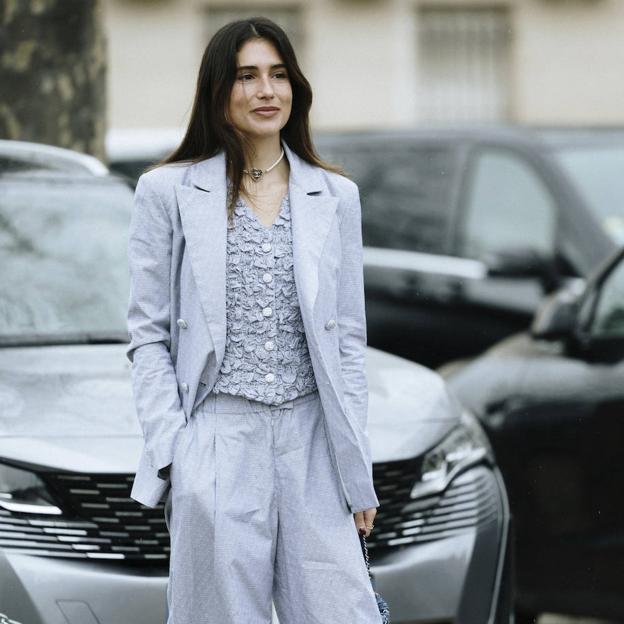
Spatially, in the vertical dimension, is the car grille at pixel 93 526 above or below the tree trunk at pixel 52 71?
below

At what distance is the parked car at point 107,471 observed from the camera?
3.81m

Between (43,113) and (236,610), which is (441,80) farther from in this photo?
(236,610)

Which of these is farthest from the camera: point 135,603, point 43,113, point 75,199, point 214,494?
point 43,113

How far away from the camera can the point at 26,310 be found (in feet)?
15.8

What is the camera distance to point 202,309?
11.0 ft

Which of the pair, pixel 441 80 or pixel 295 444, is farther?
pixel 441 80

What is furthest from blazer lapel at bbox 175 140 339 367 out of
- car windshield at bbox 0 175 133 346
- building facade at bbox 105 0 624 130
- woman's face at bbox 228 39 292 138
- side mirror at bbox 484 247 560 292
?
building facade at bbox 105 0 624 130

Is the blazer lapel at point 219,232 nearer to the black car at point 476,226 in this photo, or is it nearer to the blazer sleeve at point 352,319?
the blazer sleeve at point 352,319

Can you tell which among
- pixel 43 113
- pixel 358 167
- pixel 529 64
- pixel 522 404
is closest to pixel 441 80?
pixel 529 64

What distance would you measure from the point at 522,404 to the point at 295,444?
2.41m

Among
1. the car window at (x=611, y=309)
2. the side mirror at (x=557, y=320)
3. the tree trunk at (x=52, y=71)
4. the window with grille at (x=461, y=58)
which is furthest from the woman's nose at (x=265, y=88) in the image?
the window with grille at (x=461, y=58)

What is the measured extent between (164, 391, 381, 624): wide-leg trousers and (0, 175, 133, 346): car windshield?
Result: 58.0 inches

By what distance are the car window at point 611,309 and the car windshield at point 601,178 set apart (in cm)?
198

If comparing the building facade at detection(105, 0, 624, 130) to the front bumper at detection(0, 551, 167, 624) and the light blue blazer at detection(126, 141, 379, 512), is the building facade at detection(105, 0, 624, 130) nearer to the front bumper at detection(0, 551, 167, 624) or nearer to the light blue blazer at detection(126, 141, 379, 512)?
the front bumper at detection(0, 551, 167, 624)
